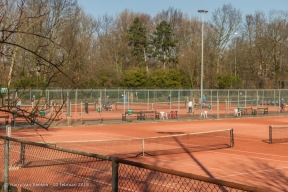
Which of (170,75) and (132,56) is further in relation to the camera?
(132,56)

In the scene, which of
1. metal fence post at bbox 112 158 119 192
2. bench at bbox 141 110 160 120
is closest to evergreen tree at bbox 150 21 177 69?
bench at bbox 141 110 160 120

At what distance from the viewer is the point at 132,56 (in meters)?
81.2

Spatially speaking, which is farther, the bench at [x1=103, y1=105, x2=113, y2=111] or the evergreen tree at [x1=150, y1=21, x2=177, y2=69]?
the evergreen tree at [x1=150, y1=21, x2=177, y2=69]

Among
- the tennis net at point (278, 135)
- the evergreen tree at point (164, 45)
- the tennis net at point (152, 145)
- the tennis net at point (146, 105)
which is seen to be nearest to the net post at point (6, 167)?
the tennis net at point (152, 145)

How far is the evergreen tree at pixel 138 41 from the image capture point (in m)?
81.5

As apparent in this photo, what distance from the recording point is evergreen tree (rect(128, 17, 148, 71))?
81.5 metres

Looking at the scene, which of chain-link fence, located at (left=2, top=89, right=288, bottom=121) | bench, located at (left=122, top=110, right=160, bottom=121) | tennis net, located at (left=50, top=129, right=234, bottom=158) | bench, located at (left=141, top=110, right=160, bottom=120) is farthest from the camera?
chain-link fence, located at (left=2, top=89, right=288, bottom=121)

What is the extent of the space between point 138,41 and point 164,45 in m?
4.94

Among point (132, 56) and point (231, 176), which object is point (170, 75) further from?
point (231, 176)

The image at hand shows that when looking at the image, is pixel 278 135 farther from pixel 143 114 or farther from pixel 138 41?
pixel 138 41

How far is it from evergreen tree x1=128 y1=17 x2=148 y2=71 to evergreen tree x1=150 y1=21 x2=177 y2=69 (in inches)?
71.1

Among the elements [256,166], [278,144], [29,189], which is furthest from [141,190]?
[278,144]

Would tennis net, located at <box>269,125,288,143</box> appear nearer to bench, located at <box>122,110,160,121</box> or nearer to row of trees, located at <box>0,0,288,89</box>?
bench, located at <box>122,110,160,121</box>

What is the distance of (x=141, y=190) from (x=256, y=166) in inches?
318
